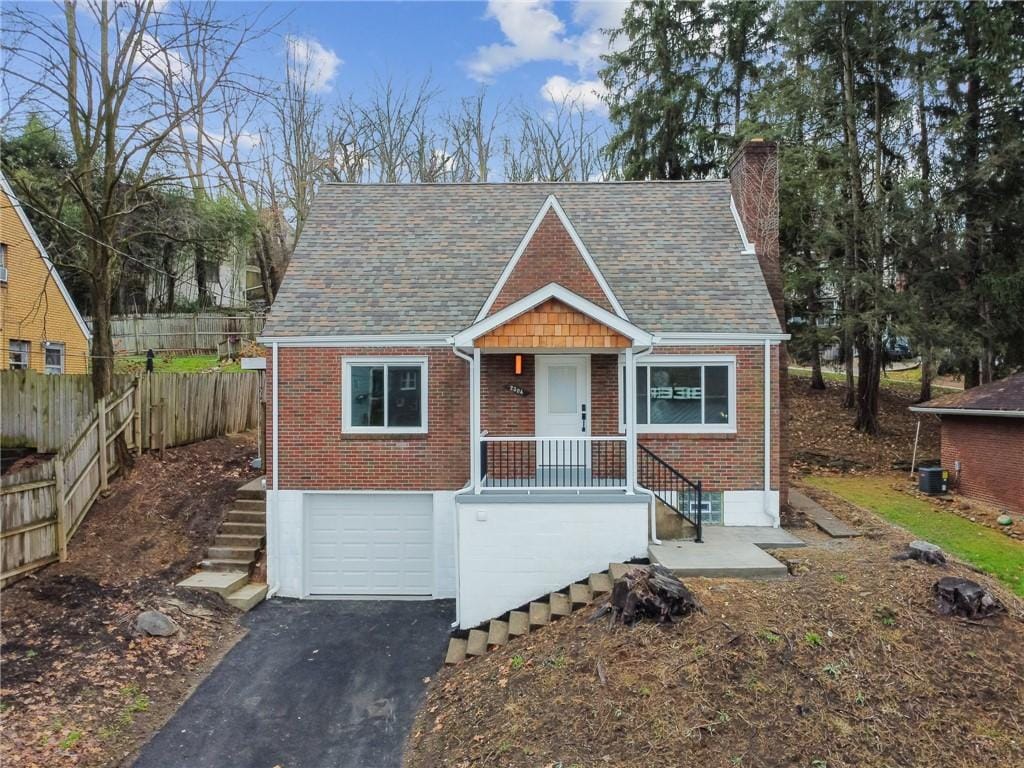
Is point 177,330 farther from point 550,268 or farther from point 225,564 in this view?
point 550,268

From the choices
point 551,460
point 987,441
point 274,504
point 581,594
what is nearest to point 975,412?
point 987,441

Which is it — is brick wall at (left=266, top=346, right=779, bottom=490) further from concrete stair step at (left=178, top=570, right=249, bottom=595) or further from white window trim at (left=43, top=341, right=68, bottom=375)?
white window trim at (left=43, top=341, right=68, bottom=375)

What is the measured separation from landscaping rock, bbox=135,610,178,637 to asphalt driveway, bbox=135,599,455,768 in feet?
3.14

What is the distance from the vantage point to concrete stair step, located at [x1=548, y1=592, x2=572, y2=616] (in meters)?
7.93

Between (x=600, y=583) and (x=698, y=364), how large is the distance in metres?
4.52

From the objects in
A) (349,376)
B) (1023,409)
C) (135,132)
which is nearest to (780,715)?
(349,376)

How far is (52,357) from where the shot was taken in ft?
61.3

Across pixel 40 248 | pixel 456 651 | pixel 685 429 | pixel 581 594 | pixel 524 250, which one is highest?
pixel 40 248

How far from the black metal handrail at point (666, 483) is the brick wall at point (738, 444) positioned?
18 cm

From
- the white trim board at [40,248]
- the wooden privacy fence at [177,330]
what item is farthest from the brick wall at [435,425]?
the wooden privacy fence at [177,330]

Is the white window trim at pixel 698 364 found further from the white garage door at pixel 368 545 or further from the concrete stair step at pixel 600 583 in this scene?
the white garage door at pixel 368 545

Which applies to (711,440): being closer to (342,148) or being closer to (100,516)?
(100,516)

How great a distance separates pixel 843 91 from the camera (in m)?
21.6

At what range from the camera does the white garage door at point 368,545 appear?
1091cm
